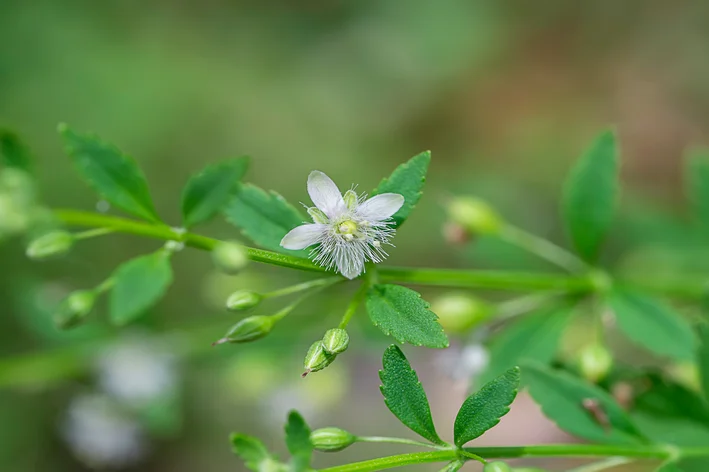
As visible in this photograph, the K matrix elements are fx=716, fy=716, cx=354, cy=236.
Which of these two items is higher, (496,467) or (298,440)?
(298,440)

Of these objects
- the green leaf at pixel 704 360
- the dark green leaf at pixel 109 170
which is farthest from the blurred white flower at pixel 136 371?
the green leaf at pixel 704 360

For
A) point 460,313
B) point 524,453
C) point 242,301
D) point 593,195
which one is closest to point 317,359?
point 242,301

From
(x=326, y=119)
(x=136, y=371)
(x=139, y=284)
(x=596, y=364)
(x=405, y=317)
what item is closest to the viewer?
(x=405, y=317)

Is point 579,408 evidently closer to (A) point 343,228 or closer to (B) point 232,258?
(A) point 343,228

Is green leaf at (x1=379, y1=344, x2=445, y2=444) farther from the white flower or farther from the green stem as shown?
the white flower

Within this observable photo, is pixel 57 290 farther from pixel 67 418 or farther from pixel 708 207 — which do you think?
pixel 708 207

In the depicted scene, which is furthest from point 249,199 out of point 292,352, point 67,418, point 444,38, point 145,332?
point 444,38
